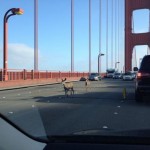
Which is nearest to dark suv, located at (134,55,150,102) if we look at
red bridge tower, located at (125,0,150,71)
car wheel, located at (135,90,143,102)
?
car wheel, located at (135,90,143,102)

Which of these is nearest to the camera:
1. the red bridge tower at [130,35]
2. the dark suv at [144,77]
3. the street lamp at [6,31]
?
Result: the dark suv at [144,77]

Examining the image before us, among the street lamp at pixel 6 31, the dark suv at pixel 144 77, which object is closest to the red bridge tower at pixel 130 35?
the street lamp at pixel 6 31

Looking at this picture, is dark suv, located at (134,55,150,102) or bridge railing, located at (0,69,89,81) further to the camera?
bridge railing, located at (0,69,89,81)

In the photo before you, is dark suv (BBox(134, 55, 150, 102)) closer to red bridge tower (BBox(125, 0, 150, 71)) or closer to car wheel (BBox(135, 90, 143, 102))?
car wheel (BBox(135, 90, 143, 102))

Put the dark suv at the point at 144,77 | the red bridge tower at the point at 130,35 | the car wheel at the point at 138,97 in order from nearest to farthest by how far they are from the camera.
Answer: the dark suv at the point at 144,77 < the car wheel at the point at 138,97 < the red bridge tower at the point at 130,35

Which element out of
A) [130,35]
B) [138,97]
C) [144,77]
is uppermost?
[130,35]

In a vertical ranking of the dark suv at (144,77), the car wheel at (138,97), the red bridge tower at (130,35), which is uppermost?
the red bridge tower at (130,35)

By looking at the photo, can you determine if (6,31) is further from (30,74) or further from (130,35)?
(130,35)

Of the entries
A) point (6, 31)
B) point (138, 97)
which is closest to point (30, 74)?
point (6, 31)

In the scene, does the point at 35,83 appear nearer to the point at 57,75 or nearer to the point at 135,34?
the point at 57,75

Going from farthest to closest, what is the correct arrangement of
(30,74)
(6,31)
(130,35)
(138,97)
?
(130,35)
(30,74)
(6,31)
(138,97)

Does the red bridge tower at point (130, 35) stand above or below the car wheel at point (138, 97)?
above

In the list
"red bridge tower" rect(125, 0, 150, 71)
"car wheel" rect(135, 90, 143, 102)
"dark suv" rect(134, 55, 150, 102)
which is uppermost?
"red bridge tower" rect(125, 0, 150, 71)

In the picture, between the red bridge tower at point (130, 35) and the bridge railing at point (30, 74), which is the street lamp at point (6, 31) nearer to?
the bridge railing at point (30, 74)
